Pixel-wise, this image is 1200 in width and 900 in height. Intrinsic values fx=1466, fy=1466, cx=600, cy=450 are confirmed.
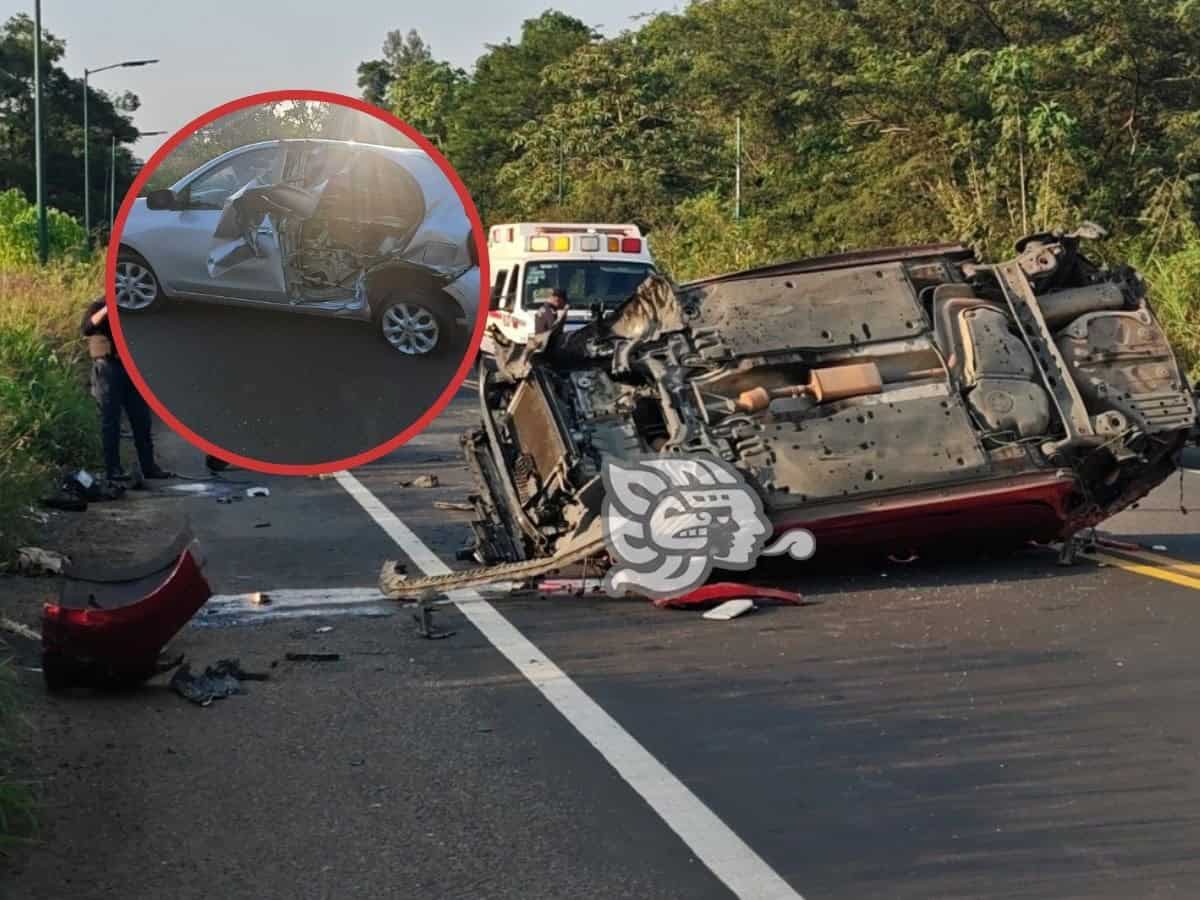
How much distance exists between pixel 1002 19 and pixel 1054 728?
2790 cm

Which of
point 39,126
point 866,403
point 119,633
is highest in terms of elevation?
point 39,126

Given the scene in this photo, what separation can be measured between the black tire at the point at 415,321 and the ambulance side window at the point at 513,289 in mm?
15302

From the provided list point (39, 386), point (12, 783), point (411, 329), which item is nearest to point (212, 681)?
point (12, 783)

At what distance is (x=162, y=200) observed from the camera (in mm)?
3305

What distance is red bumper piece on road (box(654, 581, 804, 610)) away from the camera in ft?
25.8

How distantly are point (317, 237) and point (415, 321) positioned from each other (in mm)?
359

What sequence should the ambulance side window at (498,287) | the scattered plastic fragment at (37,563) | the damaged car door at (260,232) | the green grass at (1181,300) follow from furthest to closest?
the ambulance side window at (498,287)
the green grass at (1181,300)
the scattered plastic fragment at (37,563)
the damaged car door at (260,232)

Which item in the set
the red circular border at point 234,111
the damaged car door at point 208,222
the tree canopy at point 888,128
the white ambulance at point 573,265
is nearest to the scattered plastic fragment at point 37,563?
the red circular border at point 234,111

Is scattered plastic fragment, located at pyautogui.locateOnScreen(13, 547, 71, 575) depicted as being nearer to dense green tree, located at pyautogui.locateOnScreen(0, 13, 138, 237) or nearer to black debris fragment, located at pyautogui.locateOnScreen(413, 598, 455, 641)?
black debris fragment, located at pyautogui.locateOnScreen(413, 598, 455, 641)

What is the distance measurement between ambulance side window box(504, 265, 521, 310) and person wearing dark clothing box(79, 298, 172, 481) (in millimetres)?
6683

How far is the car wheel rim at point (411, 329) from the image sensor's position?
3.38 m

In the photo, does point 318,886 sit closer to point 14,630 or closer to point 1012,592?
point 14,630

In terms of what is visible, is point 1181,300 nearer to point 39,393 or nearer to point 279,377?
point 39,393

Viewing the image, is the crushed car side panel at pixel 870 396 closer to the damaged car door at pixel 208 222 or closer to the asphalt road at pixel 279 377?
the asphalt road at pixel 279 377
